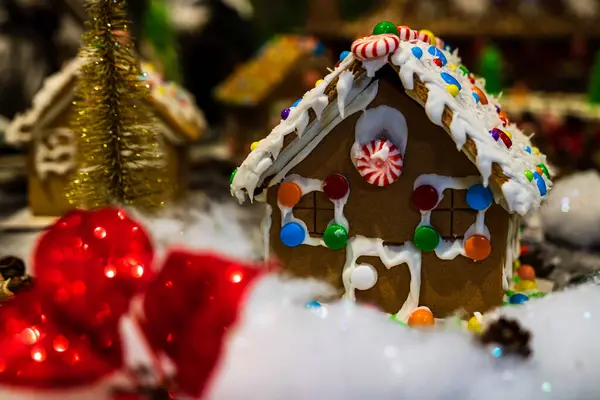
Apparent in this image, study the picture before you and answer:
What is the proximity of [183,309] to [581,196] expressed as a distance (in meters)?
1.83

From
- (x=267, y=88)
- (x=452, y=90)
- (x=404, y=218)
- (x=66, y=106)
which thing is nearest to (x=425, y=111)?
(x=452, y=90)

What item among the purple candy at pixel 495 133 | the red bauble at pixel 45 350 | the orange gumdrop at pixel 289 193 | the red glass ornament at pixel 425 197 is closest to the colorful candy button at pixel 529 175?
the purple candy at pixel 495 133

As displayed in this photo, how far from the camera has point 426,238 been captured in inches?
69.6

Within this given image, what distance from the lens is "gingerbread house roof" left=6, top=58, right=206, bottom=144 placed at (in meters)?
2.80

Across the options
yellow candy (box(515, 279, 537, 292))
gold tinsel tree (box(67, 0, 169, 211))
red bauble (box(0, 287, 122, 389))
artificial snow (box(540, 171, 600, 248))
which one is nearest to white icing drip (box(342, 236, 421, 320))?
yellow candy (box(515, 279, 537, 292))

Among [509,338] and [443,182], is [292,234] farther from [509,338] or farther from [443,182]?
[509,338]

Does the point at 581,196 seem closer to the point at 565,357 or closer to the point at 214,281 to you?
the point at 565,357

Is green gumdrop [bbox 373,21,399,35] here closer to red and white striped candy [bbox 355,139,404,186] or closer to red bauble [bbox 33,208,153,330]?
red and white striped candy [bbox 355,139,404,186]

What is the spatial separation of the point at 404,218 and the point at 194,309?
0.70m

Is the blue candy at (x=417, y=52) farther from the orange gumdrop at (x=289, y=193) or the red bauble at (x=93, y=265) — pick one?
the red bauble at (x=93, y=265)

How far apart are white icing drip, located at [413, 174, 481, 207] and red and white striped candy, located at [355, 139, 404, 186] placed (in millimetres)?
61

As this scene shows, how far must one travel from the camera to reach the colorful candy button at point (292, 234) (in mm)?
1843

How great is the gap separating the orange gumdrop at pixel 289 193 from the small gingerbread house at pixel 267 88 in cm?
225

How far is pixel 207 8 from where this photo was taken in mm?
5441
